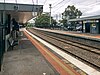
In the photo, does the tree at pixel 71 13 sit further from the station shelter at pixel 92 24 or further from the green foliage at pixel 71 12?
the station shelter at pixel 92 24

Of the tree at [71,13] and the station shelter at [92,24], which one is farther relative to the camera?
the tree at [71,13]

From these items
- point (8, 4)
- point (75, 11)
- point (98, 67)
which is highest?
→ point (75, 11)

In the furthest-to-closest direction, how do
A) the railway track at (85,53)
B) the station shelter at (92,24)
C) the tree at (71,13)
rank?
the tree at (71,13) → the station shelter at (92,24) → the railway track at (85,53)

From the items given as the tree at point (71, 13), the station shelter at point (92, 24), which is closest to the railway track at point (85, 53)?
the station shelter at point (92, 24)

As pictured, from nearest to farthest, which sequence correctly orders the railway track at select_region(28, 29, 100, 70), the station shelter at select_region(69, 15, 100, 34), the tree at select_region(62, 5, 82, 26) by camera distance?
the railway track at select_region(28, 29, 100, 70) → the station shelter at select_region(69, 15, 100, 34) → the tree at select_region(62, 5, 82, 26)

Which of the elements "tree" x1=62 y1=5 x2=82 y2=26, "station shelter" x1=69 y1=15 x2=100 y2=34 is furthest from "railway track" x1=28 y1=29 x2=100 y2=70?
"tree" x1=62 y1=5 x2=82 y2=26

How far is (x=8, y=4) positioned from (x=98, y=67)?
6359 millimetres

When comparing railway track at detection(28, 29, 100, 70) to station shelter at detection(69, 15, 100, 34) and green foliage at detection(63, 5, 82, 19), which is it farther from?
green foliage at detection(63, 5, 82, 19)

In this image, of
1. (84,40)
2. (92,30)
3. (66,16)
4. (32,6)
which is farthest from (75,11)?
(32,6)

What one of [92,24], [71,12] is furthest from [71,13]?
[92,24]

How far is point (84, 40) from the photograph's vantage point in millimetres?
24156

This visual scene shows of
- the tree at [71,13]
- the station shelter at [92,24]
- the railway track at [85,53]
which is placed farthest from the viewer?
the tree at [71,13]

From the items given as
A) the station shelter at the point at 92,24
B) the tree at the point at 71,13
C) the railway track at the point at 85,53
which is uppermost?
the tree at the point at 71,13

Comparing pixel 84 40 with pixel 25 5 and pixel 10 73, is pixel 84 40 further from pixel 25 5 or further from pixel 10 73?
pixel 10 73
